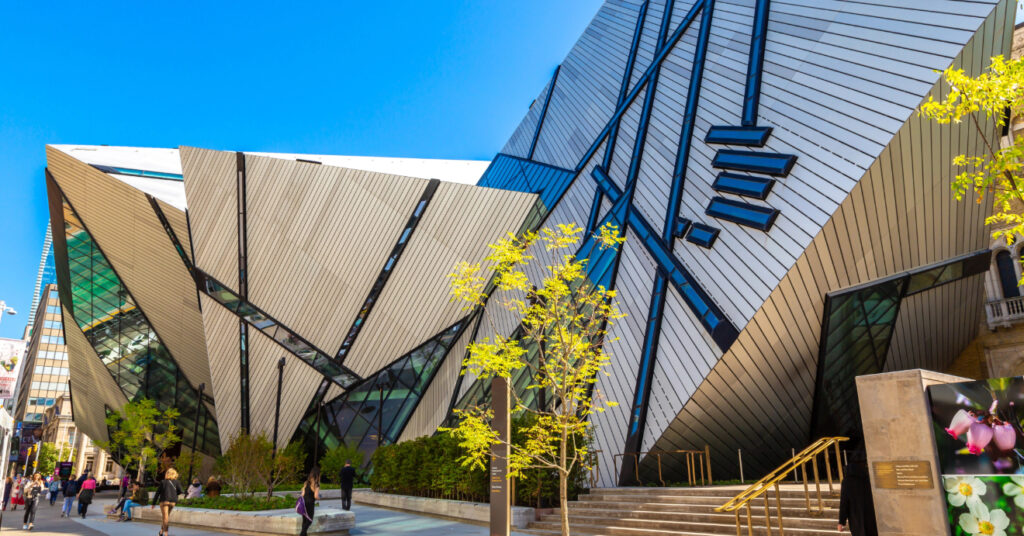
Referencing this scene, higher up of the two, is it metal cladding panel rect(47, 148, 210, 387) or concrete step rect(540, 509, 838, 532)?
metal cladding panel rect(47, 148, 210, 387)

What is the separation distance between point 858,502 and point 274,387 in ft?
97.0

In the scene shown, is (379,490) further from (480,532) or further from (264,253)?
(264,253)

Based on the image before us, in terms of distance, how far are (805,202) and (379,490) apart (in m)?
16.8

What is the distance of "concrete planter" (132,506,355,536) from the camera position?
13.0 meters

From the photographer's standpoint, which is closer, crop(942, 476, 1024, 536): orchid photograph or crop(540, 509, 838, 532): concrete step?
crop(942, 476, 1024, 536): orchid photograph

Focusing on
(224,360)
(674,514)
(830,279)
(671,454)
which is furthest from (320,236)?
(830,279)

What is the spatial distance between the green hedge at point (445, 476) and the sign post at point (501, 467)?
277 centimetres

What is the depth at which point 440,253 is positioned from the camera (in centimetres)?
2745

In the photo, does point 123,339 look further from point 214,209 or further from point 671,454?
point 671,454

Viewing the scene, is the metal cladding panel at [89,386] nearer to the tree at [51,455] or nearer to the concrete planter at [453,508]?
the concrete planter at [453,508]

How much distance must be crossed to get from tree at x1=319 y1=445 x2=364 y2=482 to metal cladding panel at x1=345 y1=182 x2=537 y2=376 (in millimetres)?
4936

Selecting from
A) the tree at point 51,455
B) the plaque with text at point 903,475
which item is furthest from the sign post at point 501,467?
the tree at point 51,455

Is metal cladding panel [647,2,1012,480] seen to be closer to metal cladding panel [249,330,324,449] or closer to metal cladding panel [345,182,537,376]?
metal cladding panel [345,182,537,376]

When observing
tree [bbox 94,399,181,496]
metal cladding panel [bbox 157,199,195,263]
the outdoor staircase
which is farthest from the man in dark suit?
tree [bbox 94,399,181,496]
